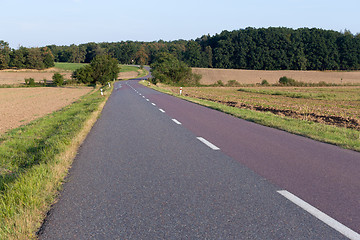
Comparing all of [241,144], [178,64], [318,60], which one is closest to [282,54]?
[318,60]

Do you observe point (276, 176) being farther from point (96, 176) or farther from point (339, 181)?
point (96, 176)

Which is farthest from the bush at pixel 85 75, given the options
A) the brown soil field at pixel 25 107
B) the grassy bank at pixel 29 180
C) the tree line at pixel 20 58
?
the tree line at pixel 20 58

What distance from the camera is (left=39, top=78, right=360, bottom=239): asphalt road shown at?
3396mm

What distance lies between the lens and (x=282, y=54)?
388 ft

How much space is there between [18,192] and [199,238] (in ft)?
8.80

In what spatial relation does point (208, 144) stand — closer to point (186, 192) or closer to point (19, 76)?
point (186, 192)

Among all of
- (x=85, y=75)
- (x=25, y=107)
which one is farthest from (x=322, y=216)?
(x=85, y=75)

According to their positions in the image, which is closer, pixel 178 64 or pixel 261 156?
pixel 261 156

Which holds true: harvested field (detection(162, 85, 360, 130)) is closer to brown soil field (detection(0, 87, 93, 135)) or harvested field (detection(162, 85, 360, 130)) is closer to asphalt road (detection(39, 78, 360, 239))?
asphalt road (detection(39, 78, 360, 239))

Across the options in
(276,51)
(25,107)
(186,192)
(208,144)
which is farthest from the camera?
(276,51)

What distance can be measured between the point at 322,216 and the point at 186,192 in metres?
1.78

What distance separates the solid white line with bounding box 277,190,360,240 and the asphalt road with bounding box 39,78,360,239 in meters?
0.08

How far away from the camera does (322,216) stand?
3713mm

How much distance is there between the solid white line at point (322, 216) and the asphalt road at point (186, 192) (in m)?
0.08
